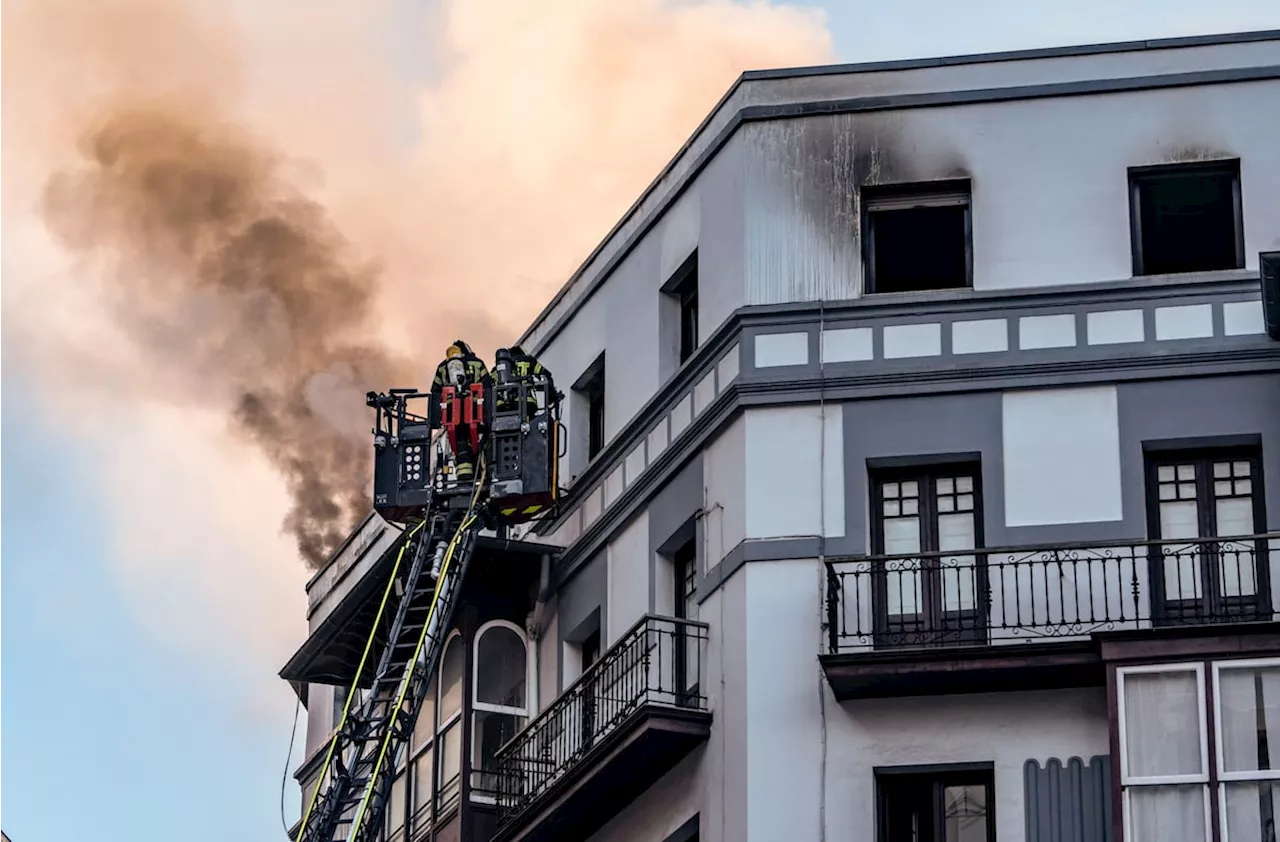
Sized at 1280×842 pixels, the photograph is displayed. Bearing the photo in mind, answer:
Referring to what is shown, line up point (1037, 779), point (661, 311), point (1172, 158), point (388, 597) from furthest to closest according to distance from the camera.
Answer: point (388, 597) → point (661, 311) → point (1172, 158) → point (1037, 779)

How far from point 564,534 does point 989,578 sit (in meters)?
8.24

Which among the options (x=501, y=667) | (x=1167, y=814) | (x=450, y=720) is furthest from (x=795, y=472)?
(x=450, y=720)

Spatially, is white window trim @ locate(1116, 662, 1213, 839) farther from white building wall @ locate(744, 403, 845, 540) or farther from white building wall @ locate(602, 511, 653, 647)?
white building wall @ locate(602, 511, 653, 647)

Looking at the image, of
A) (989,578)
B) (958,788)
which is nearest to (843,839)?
(958,788)

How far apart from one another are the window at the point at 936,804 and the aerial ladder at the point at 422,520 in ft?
26.0

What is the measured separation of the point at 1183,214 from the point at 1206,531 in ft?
13.0

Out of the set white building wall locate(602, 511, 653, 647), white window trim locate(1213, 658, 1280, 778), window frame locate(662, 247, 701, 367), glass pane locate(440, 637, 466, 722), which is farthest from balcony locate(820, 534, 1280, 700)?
glass pane locate(440, 637, 466, 722)

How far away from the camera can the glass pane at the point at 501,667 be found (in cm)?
3894

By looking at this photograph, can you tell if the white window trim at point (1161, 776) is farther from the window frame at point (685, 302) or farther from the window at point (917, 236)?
the window frame at point (685, 302)

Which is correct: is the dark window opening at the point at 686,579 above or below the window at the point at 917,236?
below

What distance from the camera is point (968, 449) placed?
32.9m

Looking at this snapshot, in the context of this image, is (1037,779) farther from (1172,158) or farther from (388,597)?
(388,597)

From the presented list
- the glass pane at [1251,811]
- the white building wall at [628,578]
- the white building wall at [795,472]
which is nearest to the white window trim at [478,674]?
the white building wall at [628,578]

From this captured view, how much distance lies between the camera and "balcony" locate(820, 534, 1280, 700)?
102ft
